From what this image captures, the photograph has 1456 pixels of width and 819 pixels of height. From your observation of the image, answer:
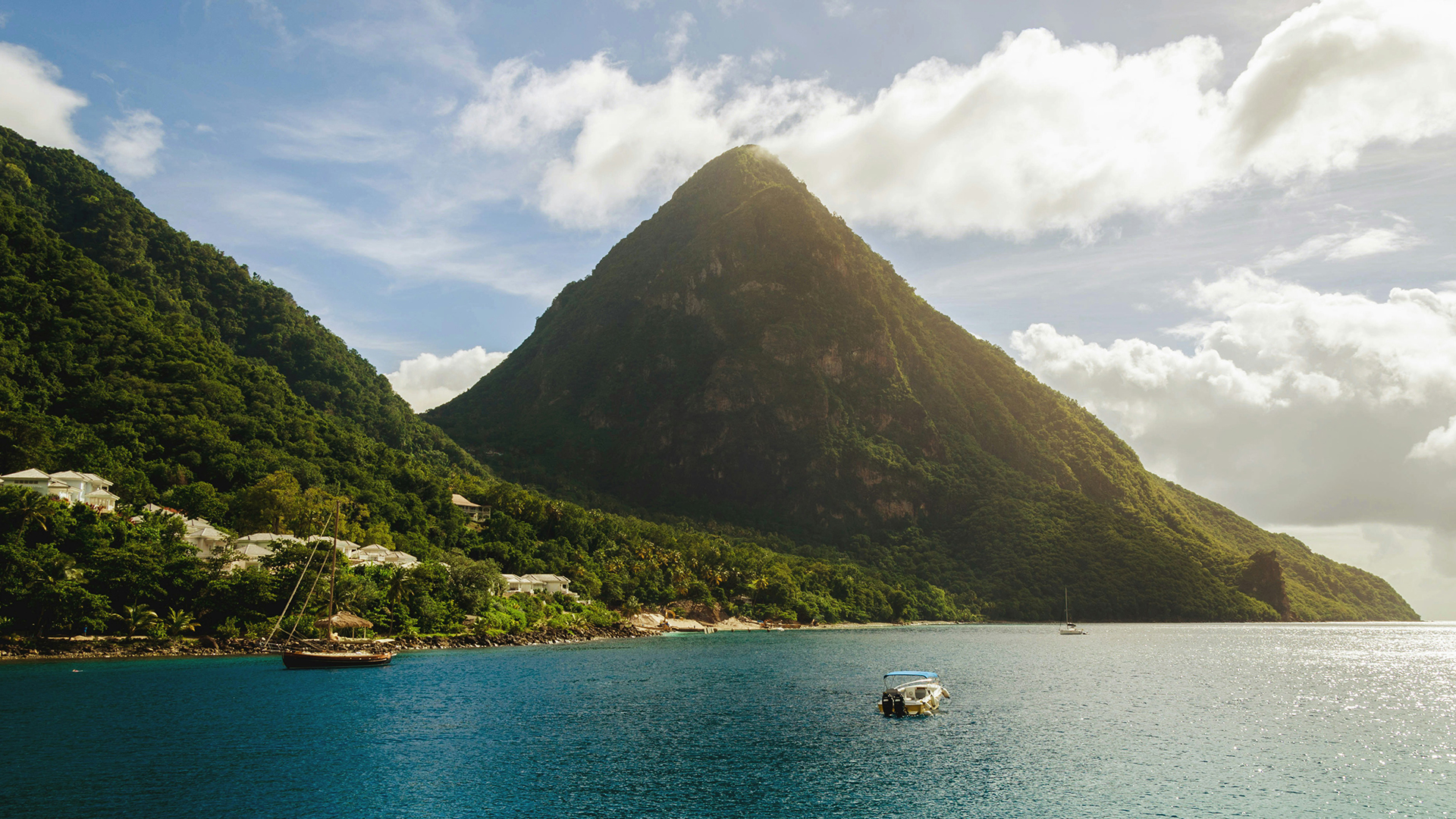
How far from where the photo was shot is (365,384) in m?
171

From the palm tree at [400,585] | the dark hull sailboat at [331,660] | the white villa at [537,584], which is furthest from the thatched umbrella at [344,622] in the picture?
the white villa at [537,584]

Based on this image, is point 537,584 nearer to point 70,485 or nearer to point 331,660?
point 331,660

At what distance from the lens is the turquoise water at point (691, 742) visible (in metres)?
28.6

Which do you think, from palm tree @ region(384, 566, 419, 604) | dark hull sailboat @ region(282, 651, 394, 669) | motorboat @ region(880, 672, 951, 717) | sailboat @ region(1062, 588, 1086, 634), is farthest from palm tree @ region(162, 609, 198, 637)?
sailboat @ region(1062, 588, 1086, 634)

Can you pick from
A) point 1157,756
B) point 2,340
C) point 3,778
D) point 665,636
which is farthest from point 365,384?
point 1157,756

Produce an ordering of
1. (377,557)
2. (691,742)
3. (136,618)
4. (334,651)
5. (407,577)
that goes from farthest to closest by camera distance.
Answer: (377,557), (407,577), (136,618), (334,651), (691,742)

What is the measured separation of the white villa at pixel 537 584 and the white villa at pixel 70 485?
43.7 metres

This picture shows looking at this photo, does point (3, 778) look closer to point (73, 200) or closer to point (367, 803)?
point (367, 803)

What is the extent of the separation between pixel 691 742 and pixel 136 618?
176ft

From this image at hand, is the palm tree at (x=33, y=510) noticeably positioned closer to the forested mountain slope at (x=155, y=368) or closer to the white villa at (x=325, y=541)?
the white villa at (x=325, y=541)

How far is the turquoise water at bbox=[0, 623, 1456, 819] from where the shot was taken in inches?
1127

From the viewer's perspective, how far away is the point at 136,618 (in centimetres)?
6569

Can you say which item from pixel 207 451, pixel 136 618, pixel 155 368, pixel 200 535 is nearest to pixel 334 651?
pixel 136 618

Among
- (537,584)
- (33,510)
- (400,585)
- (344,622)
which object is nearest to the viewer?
(33,510)
